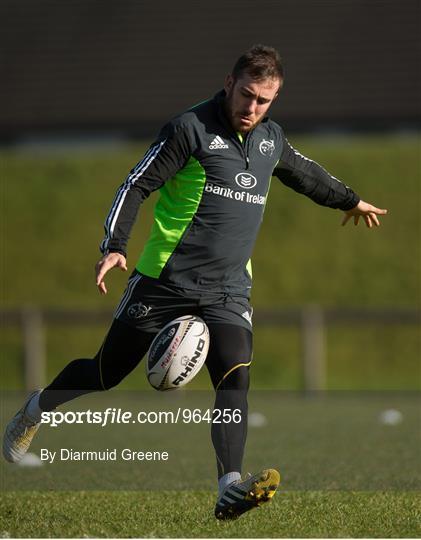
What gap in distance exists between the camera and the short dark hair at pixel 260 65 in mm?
5988

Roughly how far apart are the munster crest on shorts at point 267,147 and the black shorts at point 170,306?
812 mm

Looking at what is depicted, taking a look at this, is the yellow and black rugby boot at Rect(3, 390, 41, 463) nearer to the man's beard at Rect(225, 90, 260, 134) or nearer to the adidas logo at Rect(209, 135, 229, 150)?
the adidas logo at Rect(209, 135, 229, 150)

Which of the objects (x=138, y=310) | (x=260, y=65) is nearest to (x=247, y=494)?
(x=138, y=310)

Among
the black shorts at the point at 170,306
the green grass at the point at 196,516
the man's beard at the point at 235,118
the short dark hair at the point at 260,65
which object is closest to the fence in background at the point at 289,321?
the green grass at the point at 196,516

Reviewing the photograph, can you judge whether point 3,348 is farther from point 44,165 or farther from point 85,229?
point 44,165

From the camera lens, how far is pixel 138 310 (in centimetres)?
627

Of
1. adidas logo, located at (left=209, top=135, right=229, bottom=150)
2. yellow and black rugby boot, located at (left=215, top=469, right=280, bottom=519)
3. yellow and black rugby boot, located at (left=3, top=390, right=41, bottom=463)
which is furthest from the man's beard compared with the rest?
yellow and black rugby boot, located at (left=3, top=390, right=41, bottom=463)

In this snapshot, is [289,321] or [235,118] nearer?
[235,118]

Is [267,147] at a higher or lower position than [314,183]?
higher

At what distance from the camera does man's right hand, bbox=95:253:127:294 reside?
19.0ft

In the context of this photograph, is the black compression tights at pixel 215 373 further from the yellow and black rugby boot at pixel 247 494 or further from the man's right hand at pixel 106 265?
the man's right hand at pixel 106 265

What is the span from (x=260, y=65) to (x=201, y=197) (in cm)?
76

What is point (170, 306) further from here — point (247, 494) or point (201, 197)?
point (247, 494)

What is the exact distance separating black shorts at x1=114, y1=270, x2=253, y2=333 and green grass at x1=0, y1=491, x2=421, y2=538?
1011mm
